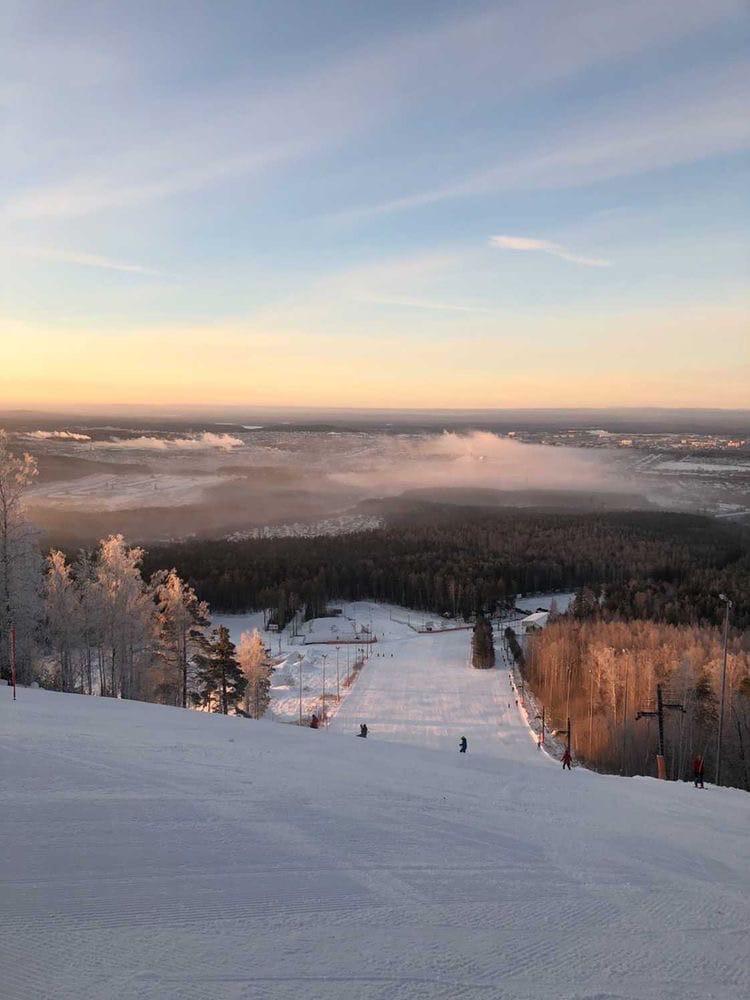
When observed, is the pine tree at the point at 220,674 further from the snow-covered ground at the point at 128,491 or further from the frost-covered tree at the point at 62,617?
the snow-covered ground at the point at 128,491

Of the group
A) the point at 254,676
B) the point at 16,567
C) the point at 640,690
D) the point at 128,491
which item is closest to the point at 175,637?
the point at 16,567

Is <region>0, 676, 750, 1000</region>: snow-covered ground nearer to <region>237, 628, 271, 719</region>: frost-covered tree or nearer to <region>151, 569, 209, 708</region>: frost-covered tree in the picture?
<region>151, 569, 209, 708</region>: frost-covered tree

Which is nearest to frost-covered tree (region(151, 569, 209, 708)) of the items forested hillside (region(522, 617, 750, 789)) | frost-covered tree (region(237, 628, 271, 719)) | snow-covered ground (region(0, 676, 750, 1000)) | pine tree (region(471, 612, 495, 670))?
frost-covered tree (region(237, 628, 271, 719))

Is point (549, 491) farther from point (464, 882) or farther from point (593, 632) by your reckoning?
point (464, 882)

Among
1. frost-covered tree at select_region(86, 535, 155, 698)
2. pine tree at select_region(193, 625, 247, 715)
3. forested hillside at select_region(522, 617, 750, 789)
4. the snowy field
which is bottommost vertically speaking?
the snowy field

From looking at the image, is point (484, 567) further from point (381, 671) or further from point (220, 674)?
point (220, 674)

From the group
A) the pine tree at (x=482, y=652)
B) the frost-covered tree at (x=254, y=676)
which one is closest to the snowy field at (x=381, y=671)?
the pine tree at (x=482, y=652)
